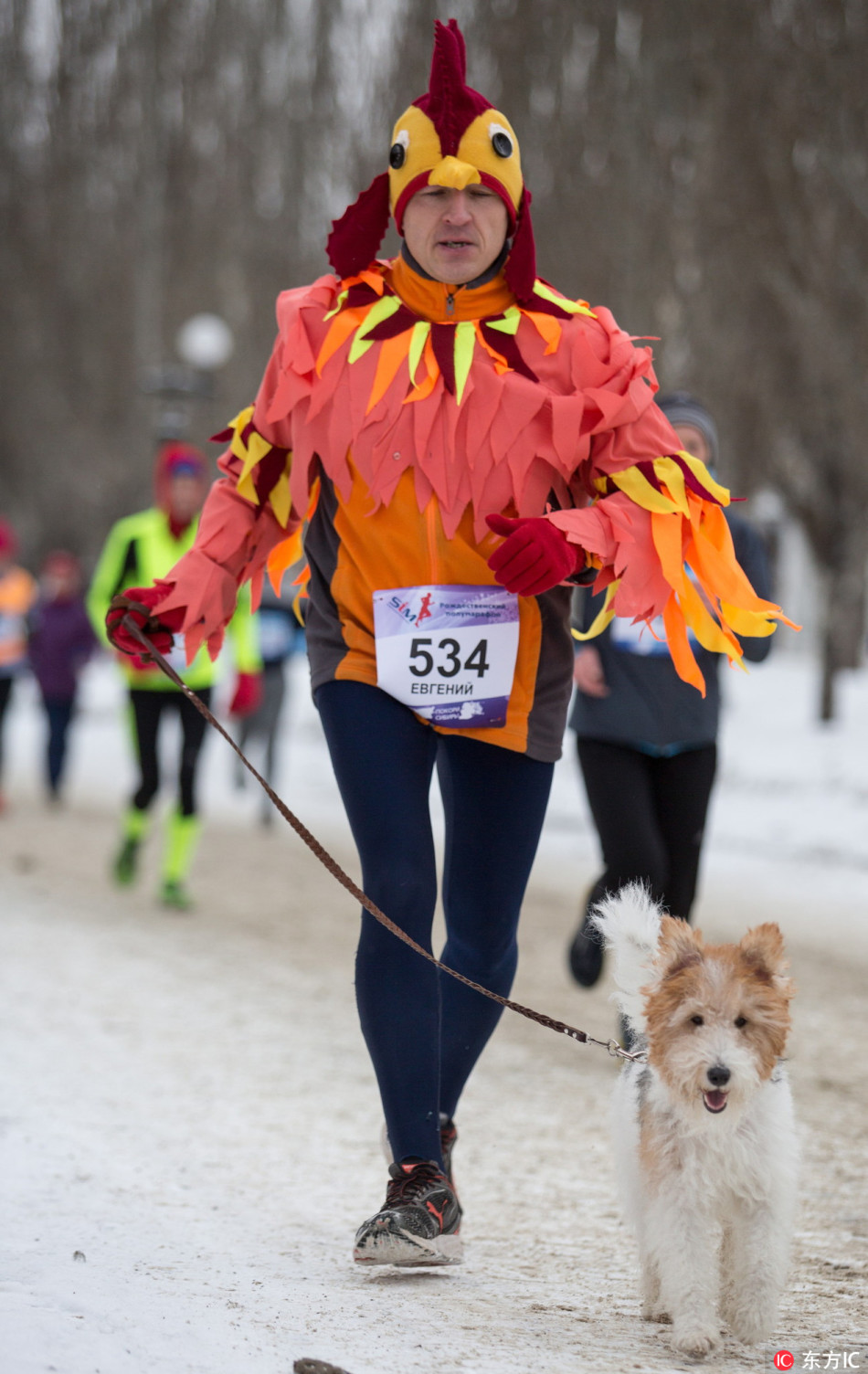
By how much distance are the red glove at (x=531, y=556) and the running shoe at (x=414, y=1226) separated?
116 cm

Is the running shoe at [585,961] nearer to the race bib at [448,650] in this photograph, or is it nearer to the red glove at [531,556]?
the race bib at [448,650]

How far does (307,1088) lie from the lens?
4.73 m

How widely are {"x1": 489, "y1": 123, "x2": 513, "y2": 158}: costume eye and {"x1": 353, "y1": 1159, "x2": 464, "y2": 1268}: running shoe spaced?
2.05 metres

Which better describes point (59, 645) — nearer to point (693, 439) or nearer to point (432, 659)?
point (693, 439)

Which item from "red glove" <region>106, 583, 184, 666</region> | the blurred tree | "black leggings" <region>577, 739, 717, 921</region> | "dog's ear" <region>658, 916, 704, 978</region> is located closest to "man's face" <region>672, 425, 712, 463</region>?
"black leggings" <region>577, 739, 717, 921</region>

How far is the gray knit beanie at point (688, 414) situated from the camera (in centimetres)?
477

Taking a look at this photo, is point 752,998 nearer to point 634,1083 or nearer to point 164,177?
point 634,1083

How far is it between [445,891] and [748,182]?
39.1 ft

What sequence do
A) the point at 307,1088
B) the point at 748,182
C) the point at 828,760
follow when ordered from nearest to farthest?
the point at 307,1088, the point at 828,760, the point at 748,182

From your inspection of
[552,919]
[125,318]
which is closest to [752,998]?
[552,919]

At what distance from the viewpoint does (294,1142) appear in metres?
4.16

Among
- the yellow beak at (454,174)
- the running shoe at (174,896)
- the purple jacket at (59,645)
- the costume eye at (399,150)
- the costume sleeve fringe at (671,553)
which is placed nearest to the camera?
the costume sleeve fringe at (671,553)

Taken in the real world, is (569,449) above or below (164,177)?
below

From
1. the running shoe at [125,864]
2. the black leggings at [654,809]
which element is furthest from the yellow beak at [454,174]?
the running shoe at [125,864]
